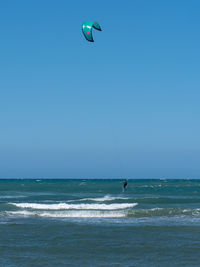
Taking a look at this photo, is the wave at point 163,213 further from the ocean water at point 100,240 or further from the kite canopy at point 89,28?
the kite canopy at point 89,28

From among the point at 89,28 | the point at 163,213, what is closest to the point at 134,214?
the point at 163,213

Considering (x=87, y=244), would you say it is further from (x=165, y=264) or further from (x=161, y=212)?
(x=161, y=212)

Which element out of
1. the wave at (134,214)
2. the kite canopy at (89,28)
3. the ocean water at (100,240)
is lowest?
the ocean water at (100,240)

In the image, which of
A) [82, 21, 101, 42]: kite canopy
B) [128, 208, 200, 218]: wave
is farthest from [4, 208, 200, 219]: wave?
[82, 21, 101, 42]: kite canopy

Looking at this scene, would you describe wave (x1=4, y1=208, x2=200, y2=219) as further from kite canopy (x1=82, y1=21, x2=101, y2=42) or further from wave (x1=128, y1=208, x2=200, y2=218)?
kite canopy (x1=82, y1=21, x2=101, y2=42)

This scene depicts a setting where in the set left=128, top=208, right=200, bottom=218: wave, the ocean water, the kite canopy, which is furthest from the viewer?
left=128, top=208, right=200, bottom=218: wave

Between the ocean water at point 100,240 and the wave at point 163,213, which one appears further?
the wave at point 163,213

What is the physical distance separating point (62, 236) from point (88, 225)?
2.88 m

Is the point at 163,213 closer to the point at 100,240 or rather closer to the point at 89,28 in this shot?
the point at 100,240

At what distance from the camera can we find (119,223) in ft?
66.0

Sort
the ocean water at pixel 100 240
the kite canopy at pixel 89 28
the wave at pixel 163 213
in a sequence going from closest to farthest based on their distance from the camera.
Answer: the ocean water at pixel 100 240, the kite canopy at pixel 89 28, the wave at pixel 163 213

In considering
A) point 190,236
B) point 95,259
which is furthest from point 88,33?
point 95,259

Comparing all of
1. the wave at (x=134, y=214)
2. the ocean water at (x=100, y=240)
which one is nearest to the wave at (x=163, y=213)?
the wave at (x=134, y=214)

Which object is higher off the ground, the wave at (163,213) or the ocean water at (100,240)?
the wave at (163,213)
